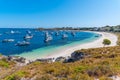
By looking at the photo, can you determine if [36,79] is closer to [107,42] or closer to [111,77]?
[111,77]

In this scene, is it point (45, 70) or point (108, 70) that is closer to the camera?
point (108, 70)

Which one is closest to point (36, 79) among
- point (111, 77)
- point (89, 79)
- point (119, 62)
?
point (89, 79)

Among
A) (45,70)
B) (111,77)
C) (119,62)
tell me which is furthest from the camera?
(119,62)

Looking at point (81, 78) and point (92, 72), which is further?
point (92, 72)

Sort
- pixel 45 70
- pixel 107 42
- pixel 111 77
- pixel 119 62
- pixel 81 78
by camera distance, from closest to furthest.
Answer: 1. pixel 81 78
2. pixel 111 77
3. pixel 45 70
4. pixel 119 62
5. pixel 107 42

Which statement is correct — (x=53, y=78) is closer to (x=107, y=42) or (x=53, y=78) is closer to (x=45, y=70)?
(x=45, y=70)

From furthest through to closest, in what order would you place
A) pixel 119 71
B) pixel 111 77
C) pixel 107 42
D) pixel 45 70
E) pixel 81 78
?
1. pixel 107 42
2. pixel 45 70
3. pixel 119 71
4. pixel 111 77
5. pixel 81 78

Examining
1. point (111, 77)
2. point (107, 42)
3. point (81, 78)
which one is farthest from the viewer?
point (107, 42)

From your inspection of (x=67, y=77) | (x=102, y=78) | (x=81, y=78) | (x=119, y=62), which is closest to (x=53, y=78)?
(x=67, y=77)
